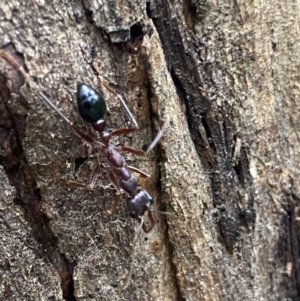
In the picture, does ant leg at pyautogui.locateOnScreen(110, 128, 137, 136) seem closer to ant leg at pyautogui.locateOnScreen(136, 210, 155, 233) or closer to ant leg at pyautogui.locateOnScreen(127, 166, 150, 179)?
ant leg at pyautogui.locateOnScreen(127, 166, 150, 179)

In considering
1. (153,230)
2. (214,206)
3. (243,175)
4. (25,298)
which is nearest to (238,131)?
(243,175)

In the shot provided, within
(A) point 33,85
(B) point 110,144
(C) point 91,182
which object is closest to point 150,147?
(B) point 110,144

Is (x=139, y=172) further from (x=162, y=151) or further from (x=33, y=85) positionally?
(x=33, y=85)

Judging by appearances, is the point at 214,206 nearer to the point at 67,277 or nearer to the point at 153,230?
the point at 153,230

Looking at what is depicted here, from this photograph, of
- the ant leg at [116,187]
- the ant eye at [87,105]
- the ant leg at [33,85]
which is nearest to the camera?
the ant leg at [33,85]

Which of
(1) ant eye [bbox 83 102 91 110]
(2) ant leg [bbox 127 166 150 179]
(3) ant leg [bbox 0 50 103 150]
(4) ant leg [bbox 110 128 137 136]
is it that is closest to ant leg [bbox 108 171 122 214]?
(2) ant leg [bbox 127 166 150 179]

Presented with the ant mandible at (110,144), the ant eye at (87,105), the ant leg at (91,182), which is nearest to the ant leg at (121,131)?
the ant mandible at (110,144)

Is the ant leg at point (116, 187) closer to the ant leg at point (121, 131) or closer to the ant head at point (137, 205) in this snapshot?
the ant head at point (137, 205)

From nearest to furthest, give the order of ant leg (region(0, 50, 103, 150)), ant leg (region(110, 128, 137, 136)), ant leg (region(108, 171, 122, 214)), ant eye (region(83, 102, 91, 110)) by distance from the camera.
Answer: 1. ant leg (region(0, 50, 103, 150))
2. ant eye (region(83, 102, 91, 110))
3. ant leg (region(110, 128, 137, 136))
4. ant leg (region(108, 171, 122, 214))
